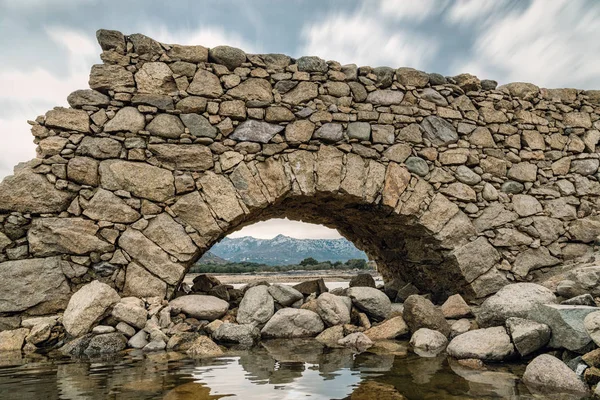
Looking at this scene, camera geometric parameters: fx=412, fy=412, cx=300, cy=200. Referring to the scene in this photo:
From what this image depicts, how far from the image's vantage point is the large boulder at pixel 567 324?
351cm

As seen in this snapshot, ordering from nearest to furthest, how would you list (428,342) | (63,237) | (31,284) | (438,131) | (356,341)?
1. (428,342)
2. (356,341)
3. (31,284)
4. (63,237)
5. (438,131)

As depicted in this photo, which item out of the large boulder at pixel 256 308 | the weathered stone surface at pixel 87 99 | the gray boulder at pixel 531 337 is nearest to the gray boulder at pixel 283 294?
the large boulder at pixel 256 308

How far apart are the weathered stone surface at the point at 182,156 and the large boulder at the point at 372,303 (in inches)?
108

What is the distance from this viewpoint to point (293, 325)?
203 inches

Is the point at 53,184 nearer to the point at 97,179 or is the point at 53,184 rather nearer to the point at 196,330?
the point at 97,179

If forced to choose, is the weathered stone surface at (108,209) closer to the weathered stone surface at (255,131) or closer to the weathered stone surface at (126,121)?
the weathered stone surface at (126,121)

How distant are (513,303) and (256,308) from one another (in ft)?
9.76

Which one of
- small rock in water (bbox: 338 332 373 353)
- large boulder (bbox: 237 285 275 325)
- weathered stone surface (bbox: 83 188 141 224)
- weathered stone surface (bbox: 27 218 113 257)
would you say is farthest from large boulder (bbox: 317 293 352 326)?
weathered stone surface (bbox: 27 218 113 257)

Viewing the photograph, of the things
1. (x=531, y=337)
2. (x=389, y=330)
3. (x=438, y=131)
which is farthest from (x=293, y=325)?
(x=438, y=131)

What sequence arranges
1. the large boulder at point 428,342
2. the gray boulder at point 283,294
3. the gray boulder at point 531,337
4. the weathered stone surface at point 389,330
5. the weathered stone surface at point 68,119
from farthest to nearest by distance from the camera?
1. the gray boulder at point 283,294
2. the weathered stone surface at point 68,119
3. the weathered stone surface at point 389,330
4. the large boulder at point 428,342
5. the gray boulder at point 531,337

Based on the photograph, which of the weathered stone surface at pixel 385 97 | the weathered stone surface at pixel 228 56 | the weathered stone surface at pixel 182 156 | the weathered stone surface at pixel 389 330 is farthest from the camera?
the weathered stone surface at pixel 385 97

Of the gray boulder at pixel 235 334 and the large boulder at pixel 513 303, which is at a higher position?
the large boulder at pixel 513 303

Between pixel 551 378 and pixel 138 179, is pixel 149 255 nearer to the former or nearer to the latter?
pixel 138 179

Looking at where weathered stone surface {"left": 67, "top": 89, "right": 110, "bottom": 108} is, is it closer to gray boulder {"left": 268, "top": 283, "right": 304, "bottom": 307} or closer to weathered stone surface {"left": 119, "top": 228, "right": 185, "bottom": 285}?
weathered stone surface {"left": 119, "top": 228, "right": 185, "bottom": 285}
